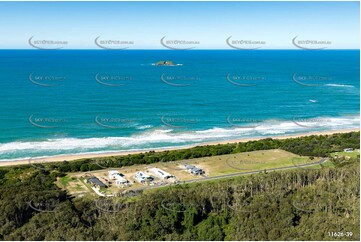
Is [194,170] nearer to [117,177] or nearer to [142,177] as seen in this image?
[142,177]

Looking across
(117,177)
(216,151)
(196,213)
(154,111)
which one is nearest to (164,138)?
(216,151)

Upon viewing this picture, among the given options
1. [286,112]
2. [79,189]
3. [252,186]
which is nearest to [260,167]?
[252,186]

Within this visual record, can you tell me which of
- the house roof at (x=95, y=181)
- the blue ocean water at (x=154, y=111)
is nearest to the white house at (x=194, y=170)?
the house roof at (x=95, y=181)

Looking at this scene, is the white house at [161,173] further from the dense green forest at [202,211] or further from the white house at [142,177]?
the dense green forest at [202,211]

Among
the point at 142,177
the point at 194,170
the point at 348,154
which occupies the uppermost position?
the point at 142,177

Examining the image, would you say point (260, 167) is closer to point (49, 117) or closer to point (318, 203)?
point (318, 203)

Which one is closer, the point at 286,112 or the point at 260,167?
the point at 260,167

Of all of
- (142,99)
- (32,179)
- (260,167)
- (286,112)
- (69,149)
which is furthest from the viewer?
(142,99)

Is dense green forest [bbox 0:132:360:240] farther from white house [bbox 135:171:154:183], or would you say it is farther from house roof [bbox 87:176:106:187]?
house roof [bbox 87:176:106:187]
